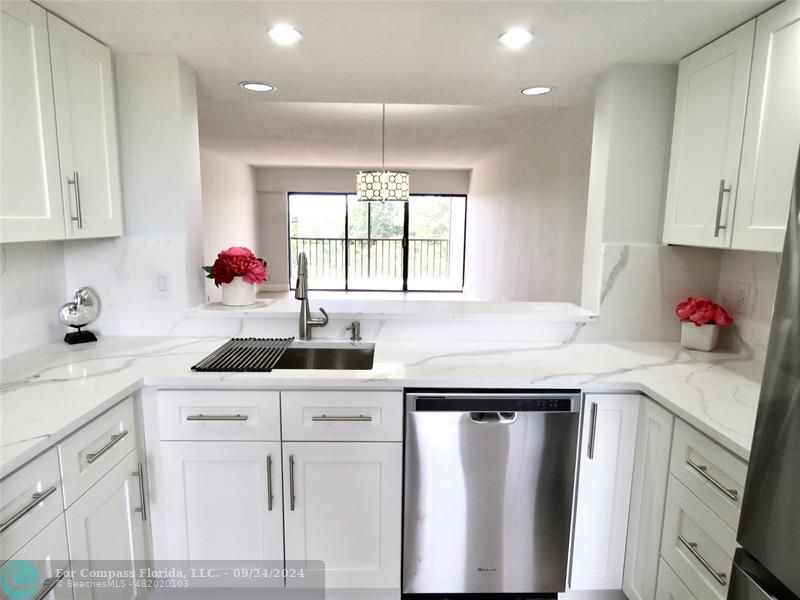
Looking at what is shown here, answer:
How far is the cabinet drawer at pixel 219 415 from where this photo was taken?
160 centimetres

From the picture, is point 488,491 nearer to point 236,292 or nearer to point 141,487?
point 141,487

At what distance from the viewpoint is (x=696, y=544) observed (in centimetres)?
133

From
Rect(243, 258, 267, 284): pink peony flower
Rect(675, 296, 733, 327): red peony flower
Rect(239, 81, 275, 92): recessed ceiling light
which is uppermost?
Rect(239, 81, 275, 92): recessed ceiling light

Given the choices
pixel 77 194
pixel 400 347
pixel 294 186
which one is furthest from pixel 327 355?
pixel 294 186

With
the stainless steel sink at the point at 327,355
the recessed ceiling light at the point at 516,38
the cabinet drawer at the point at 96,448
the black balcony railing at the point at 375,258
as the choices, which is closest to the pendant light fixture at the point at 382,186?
the stainless steel sink at the point at 327,355

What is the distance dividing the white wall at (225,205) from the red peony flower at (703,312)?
15.7 feet

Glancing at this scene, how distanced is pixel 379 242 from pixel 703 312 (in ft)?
25.2

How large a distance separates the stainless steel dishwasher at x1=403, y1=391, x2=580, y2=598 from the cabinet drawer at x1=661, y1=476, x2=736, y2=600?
1.04ft

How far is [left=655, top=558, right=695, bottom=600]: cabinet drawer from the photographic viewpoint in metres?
1.37

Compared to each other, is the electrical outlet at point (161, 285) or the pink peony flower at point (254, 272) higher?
the pink peony flower at point (254, 272)

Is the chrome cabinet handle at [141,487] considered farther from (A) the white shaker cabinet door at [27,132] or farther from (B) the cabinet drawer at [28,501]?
(A) the white shaker cabinet door at [27,132]

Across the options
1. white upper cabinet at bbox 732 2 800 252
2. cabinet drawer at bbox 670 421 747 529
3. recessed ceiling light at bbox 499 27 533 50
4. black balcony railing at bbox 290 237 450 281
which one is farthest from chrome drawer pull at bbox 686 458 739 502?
black balcony railing at bbox 290 237 450 281

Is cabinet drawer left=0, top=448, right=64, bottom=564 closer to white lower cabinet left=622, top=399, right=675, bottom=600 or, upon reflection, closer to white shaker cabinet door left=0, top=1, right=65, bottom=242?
white shaker cabinet door left=0, top=1, right=65, bottom=242

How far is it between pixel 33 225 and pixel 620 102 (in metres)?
2.26
